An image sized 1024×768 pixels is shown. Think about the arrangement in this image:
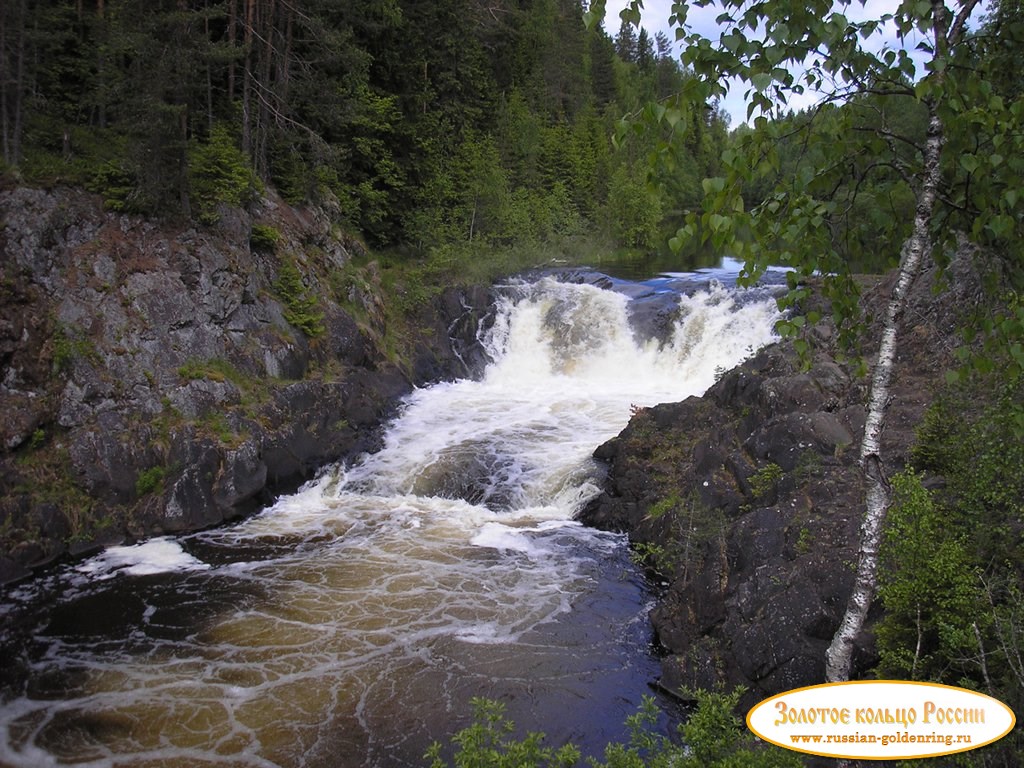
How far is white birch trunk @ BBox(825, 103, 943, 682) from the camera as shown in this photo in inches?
138

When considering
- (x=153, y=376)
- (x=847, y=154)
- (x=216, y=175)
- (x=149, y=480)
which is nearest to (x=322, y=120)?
(x=216, y=175)

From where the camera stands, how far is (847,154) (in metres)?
3.69

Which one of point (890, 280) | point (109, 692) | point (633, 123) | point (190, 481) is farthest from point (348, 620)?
point (890, 280)

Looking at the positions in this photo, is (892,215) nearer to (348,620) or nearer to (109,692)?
(348,620)

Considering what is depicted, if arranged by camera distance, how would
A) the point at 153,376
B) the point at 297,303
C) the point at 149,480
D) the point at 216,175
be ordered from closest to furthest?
the point at 149,480 → the point at 153,376 → the point at 216,175 → the point at 297,303

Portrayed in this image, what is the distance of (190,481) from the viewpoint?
12648 mm

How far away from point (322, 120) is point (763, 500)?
1764cm

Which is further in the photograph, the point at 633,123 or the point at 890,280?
the point at 890,280

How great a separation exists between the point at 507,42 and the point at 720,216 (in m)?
45.0

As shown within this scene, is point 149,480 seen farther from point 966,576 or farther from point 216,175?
point 966,576

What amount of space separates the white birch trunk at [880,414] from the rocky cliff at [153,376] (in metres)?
11.7

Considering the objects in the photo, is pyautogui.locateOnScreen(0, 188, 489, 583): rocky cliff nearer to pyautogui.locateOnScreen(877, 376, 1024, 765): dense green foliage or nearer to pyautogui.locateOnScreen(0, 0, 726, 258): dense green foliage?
pyautogui.locateOnScreen(0, 0, 726, 258): dense green foliage

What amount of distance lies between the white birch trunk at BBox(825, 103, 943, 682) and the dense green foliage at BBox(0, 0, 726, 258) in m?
1.38

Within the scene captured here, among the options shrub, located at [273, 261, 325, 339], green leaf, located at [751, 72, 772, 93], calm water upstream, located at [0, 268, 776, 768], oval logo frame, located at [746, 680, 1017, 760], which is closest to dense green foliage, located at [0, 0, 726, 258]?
green leaf, located at [751, 72, 772, 93]
